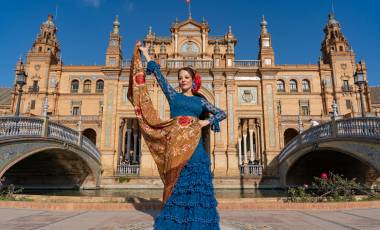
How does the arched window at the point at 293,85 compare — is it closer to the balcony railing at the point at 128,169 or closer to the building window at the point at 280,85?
the building window at the point at 280,85

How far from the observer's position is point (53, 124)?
14.0m

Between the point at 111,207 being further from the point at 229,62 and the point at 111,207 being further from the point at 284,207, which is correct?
the point at 229,62

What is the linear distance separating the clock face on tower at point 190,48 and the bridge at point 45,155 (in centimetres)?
1779

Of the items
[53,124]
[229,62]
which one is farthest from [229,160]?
[53,124]

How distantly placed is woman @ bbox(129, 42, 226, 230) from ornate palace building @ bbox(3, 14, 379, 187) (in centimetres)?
878

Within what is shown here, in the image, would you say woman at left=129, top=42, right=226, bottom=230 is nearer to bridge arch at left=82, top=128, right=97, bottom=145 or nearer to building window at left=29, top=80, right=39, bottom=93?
bridge arch at left=82, top=128, right=97, bottom=145

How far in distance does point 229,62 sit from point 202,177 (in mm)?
21009

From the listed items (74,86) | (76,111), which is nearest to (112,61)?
(76,111)

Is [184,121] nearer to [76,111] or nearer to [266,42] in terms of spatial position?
[266,42]

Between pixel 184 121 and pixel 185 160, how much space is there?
574 mm

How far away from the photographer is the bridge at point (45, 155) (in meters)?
11.4

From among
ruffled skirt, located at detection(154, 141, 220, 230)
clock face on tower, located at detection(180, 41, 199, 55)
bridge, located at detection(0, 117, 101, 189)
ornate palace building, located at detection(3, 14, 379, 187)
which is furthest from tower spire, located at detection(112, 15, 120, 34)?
ruffled skirt, located at detection(154, 141, 220, 230)

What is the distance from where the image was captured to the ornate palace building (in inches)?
879

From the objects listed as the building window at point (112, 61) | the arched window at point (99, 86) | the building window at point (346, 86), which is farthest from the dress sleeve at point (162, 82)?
the building window at point (346, 86)
